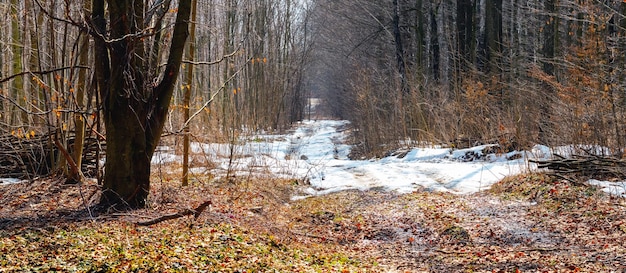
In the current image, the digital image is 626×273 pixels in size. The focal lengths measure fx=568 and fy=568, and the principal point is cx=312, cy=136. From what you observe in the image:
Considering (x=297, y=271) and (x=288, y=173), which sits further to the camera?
(x=288, y=173)

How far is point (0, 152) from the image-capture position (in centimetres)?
827

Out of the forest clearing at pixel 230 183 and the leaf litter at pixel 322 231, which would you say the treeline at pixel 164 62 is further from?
the leaf litter at pixel 322 231

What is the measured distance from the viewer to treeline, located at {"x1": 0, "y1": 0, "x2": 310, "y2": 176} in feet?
21.4

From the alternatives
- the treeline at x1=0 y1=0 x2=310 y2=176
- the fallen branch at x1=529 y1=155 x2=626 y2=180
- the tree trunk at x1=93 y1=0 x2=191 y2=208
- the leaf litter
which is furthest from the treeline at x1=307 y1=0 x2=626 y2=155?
the tree trunk at x1=93 y1=0 x2=191 y2=208

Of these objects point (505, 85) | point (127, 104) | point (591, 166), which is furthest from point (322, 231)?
point (505, 85)

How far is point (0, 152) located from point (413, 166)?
753cm

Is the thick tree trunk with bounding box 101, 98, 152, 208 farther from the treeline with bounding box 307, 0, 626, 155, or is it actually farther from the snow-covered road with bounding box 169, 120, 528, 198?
the treeline with bounding box 307, 0, 626, 155

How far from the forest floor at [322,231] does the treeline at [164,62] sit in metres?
1.07

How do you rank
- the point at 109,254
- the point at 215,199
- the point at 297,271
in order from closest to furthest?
the point at 109,254 → the point at 297,271 → the point at 215,199

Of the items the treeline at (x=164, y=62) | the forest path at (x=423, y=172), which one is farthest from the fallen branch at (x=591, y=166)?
the treeline at (x=164, y=62)

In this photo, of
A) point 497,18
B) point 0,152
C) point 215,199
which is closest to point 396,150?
point 497,18

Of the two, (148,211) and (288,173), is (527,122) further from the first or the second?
(148,211)

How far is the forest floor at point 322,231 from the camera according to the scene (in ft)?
15.5

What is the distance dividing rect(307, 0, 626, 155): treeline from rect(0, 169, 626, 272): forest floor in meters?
2.13
